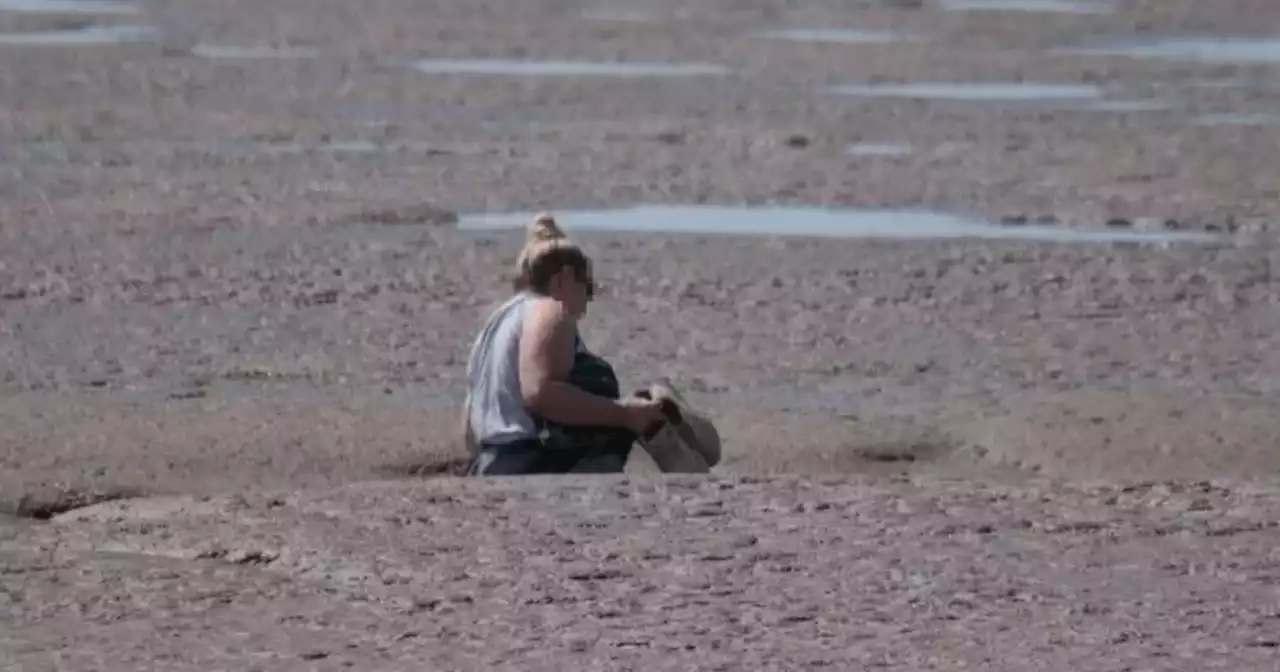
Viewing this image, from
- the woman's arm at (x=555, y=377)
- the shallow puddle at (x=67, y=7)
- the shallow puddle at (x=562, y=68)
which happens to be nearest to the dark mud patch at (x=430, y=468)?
the woman's arm at (x=555, y=377)

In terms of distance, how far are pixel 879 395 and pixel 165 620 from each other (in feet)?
14.0

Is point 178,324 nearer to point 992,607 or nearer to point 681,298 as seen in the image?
point 681,298

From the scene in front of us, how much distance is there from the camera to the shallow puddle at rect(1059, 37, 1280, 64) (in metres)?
23.3

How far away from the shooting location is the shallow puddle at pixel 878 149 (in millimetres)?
16781

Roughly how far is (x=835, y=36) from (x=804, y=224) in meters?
11.0

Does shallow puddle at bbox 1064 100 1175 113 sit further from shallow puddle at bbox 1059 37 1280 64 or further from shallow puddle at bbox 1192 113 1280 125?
shallow puddle at bbox 1059 37 1280 64

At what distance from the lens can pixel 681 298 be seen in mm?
12070

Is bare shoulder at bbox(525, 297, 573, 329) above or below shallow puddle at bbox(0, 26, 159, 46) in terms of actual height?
above

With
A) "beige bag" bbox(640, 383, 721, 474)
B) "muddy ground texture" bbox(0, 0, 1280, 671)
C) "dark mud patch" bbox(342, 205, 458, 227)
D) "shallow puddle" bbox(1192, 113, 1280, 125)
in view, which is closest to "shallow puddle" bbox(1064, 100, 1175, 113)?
"muddy ground texture" bbox(0, 0, 1280, 671)

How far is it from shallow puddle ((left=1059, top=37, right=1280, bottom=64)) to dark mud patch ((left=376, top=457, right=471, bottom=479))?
1512 centimetres

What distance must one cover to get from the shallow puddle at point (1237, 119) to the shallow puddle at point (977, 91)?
1351 millimetres

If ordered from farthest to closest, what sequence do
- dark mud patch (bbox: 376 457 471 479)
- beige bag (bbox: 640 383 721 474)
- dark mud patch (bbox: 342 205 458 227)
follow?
dark mud patch (bbox: 342 205 458 227) < dark mud patch (bbox: 376 457 471 479) < beige bag (bbox: 640 383 721 474)

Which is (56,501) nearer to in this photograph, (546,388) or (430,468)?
(430,468)

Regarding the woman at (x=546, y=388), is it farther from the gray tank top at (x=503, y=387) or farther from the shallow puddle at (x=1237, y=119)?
the shallow puddle at (x=1237, y=119)
